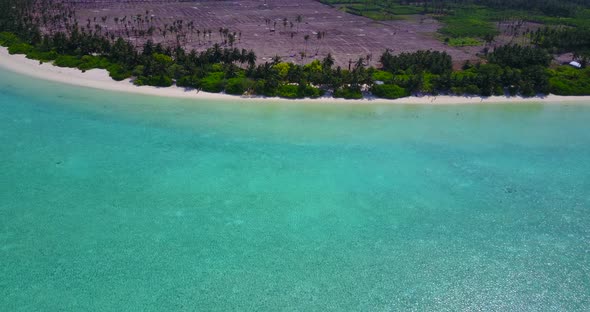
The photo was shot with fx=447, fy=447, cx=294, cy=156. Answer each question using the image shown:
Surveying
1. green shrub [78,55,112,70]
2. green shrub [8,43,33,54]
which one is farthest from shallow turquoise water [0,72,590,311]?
green shrub [8,43,33,54]

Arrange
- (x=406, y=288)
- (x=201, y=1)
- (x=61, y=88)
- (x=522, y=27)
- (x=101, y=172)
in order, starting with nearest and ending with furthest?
(x=406, y=288)
(x=101, y=172)
(x=61, y=88)
(x=522, y=27)
(x=201, y=1)

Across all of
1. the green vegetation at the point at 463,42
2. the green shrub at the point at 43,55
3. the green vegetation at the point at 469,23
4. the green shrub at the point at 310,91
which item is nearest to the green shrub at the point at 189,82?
the green shrub at the point at 310,91

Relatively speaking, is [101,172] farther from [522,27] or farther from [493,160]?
[522,27]

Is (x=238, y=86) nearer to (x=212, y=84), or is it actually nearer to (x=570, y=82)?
(x=212, y=84)

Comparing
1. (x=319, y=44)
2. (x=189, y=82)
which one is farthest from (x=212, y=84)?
(x=319, y=44)

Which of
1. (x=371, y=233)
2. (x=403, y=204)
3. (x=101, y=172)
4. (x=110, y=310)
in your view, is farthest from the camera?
(x=101, y=172)

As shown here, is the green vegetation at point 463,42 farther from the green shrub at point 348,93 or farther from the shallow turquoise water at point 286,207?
the green shrub at point 348,93

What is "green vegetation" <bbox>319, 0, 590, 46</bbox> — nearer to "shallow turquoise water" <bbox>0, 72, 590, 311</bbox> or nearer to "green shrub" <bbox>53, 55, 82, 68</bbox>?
"shallow turquoise water" <bbox>0, 72, 590, 311</bbox>

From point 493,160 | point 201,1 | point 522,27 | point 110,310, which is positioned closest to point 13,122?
point 110,310
